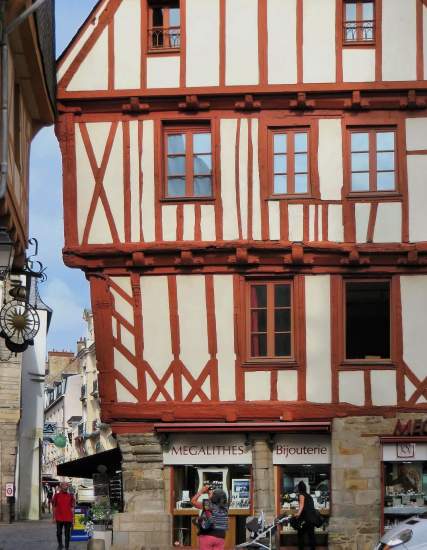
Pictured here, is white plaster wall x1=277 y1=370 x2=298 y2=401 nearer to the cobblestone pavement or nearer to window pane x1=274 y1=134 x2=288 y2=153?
window pane x1=274 y1=134 x2=288 y2=153

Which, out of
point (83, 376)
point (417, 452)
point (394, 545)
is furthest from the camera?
point (83, 376)

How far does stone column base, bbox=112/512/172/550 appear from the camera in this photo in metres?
23.5

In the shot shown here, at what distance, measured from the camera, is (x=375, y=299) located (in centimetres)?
2381

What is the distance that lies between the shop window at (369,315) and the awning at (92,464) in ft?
17.1

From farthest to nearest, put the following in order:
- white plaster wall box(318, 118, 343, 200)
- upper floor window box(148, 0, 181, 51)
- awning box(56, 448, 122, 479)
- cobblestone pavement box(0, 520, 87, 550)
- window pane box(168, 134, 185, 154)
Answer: cobblestone pavement box(0, 520, 87, 550)
awning box(56, 448, 122, 479)
upper floor window box(148, 0, 181, 51)
window pane box(168, 134, 185, 154)
white plaster wall box(318, 118, 343, 200)

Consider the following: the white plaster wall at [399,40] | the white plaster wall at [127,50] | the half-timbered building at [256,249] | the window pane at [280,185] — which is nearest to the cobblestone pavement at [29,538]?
the half-timbered building at [256,249]

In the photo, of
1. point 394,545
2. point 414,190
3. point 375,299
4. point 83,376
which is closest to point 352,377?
point 375,299

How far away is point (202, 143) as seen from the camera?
24.3 m

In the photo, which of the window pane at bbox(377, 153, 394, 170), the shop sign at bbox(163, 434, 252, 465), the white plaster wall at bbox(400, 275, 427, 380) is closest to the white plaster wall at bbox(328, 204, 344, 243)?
the window pane at bbox(377, 153, 394, 170)

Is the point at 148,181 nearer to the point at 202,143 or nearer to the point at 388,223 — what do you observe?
the point at 202,143

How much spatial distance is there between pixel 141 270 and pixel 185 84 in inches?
131

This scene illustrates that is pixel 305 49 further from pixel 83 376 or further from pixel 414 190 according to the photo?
pixel 83 376

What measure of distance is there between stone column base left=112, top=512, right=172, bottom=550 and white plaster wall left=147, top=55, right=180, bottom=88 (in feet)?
24.4

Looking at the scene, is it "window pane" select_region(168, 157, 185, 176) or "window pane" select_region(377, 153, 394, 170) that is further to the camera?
"window pane" select_region(168, 157, 185, 176)
